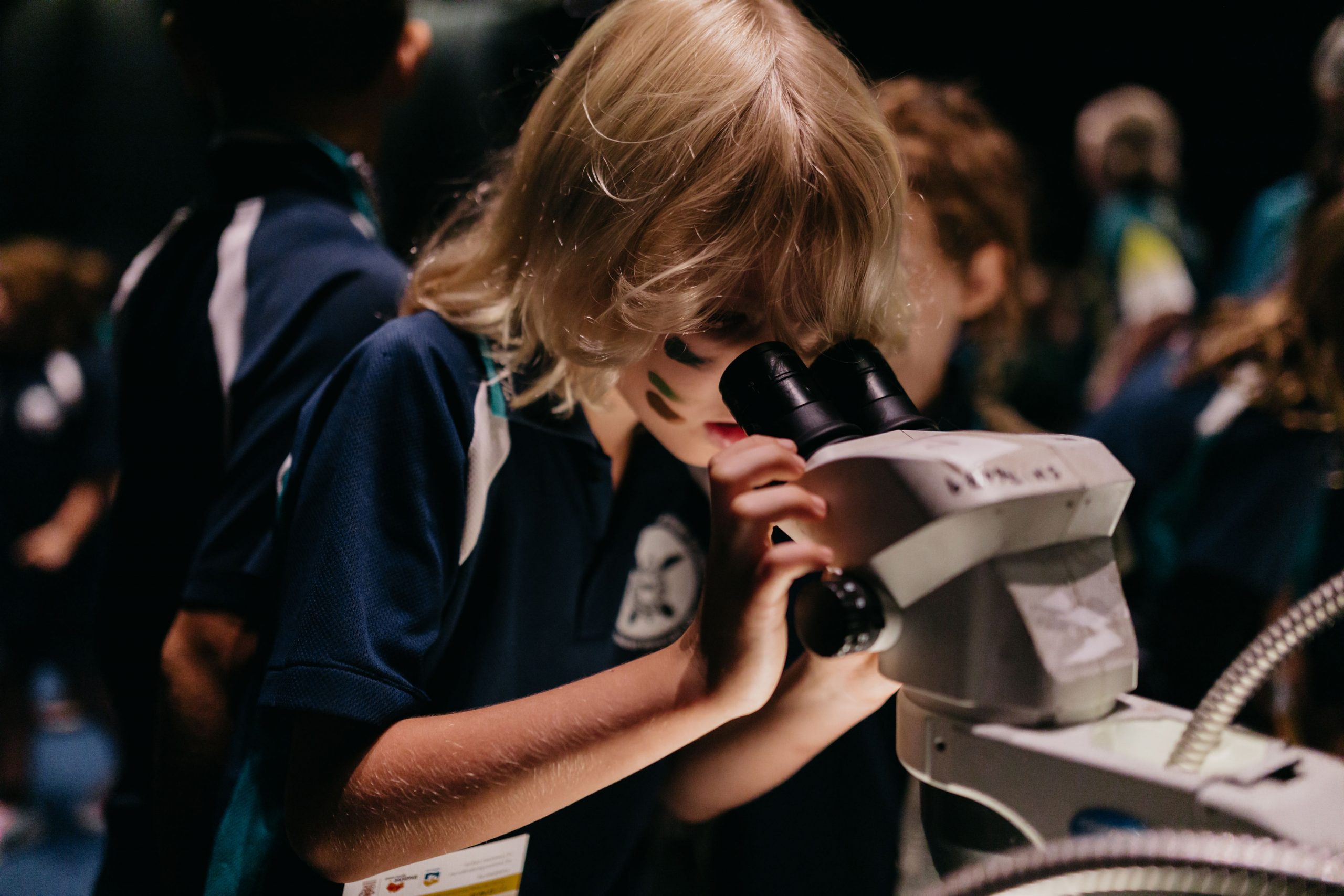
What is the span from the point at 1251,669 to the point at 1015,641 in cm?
13

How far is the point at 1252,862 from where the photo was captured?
46cm

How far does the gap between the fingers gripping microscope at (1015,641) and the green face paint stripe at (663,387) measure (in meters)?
0.18

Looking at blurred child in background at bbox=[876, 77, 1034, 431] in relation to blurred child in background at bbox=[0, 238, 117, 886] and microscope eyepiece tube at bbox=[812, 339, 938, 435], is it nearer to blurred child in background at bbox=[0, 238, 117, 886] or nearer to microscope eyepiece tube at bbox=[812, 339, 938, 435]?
microscope eyepiece tube at bbox=[812, 339, 938, 435]

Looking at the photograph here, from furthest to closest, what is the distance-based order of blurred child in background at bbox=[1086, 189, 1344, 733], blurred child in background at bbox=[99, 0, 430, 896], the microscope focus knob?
blurred child in background at bbox=[1086, 189, 1344, 733], blurred child in background at bbox=[99, 0, 430, 896], the microscope focus knob

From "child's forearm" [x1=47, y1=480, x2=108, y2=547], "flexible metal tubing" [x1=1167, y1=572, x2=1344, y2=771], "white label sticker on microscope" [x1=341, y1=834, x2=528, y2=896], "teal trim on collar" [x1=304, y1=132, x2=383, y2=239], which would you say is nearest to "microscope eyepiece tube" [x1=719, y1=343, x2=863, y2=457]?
"flexible metal tubing" [x1=1167, y1=572, x2=1344, y2=771]

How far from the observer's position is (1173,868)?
0.47 metres

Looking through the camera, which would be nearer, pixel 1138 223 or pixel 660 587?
pixel 660 587

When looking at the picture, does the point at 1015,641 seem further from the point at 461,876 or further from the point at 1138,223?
the point at 1138,223

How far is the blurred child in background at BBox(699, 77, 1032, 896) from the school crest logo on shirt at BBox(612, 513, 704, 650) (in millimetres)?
139

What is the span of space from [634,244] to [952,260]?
28.8 inches

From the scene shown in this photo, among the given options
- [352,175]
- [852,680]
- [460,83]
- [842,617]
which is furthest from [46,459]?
[842,617]

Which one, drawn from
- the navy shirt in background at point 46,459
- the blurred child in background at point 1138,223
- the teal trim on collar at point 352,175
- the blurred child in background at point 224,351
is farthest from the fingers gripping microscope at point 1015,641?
the navy shirt in background at point 46,459

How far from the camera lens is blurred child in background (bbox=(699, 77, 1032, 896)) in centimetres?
99

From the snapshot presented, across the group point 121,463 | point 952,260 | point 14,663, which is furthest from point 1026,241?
point 14,663
